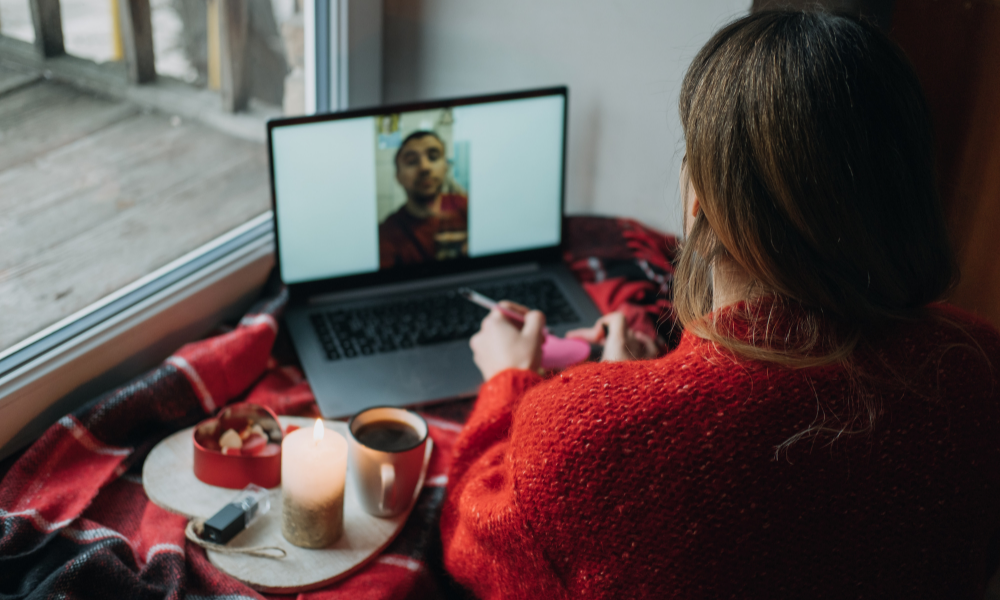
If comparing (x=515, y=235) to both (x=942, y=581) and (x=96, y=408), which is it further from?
(x=942, y=581)

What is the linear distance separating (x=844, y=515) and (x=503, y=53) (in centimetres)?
103

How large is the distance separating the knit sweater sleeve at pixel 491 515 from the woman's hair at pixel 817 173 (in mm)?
223

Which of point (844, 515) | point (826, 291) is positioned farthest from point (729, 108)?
point (844, 515)

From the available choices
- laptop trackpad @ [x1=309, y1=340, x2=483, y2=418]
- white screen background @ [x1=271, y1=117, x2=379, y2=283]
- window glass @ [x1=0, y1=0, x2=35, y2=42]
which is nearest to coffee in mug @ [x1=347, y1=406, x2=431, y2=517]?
laptop trackpad @ [x1=309, y1=340, x2=483, y2=418]

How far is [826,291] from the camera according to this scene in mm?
590

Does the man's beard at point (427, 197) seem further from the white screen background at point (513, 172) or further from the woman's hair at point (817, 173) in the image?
the woman's hair at point (817, 173)

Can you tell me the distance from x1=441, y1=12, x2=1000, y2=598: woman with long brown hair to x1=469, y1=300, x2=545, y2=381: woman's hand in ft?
→ 1.13

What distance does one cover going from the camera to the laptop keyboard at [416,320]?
1088 mm

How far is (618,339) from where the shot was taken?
3.48 ft

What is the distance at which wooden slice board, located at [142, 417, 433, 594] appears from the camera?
2.50 ft

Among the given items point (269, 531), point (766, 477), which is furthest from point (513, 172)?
point (766, 477)

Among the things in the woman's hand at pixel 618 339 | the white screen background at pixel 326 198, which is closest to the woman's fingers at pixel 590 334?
the woman's hand at pixel 618 339

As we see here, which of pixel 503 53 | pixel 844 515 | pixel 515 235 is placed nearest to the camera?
pixel 844 515

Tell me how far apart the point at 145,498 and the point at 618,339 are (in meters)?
0.60
